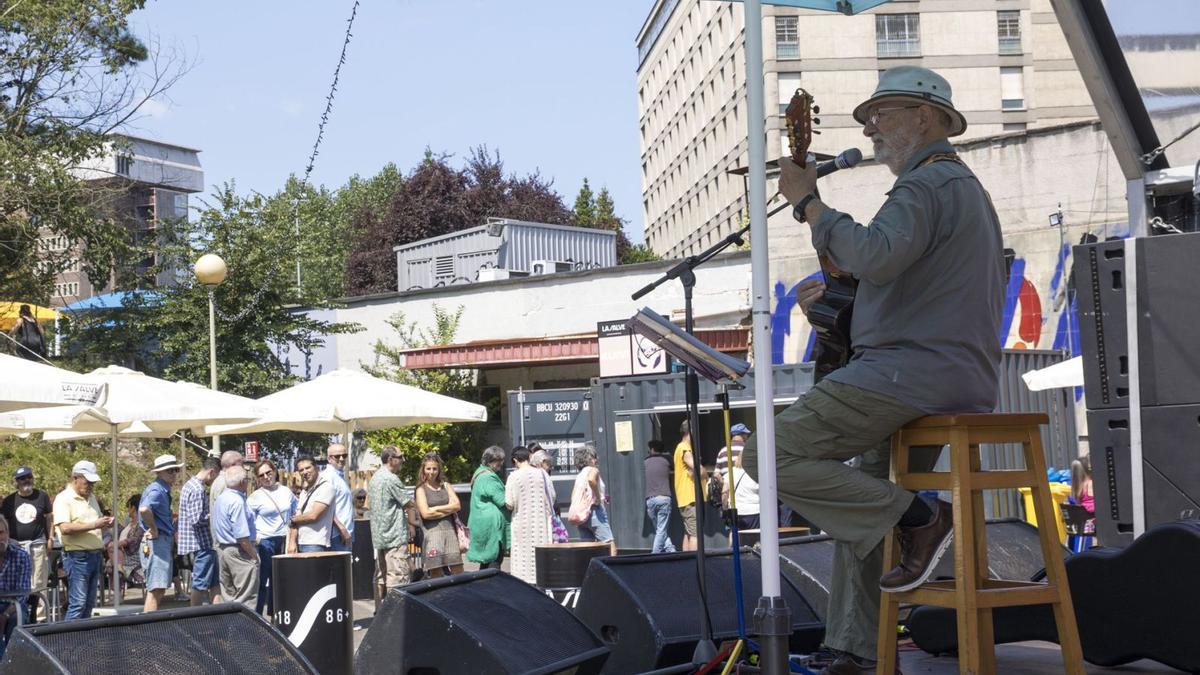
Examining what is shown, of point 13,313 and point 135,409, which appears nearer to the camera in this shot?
point 135,409

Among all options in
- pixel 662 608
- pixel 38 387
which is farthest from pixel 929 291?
pixel 38 387

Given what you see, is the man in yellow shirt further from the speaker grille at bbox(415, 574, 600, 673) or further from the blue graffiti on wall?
the speaker grille at bbox(415, 574, 600, 673)

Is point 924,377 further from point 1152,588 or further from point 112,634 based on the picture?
point 112,634

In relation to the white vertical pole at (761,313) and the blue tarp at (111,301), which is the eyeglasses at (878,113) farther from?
the blue tarp at (111,301)

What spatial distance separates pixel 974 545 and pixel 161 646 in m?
2.57

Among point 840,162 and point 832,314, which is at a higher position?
point 840,162

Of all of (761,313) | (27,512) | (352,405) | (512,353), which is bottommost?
Result: (27,512)

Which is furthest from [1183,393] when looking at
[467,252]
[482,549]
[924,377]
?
[467,252]

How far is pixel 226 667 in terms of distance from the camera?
4.15 m

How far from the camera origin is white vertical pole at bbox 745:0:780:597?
388 centimetres

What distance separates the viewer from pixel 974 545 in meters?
3.96

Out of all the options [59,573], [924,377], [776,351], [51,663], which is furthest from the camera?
[776,351]

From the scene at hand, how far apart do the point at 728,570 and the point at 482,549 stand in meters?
8.01

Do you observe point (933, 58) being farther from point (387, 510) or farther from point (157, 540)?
point (157, 540)
